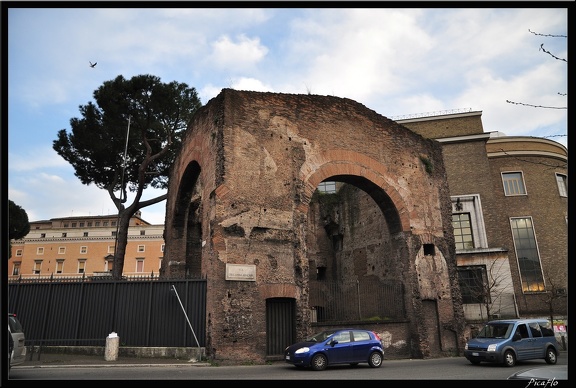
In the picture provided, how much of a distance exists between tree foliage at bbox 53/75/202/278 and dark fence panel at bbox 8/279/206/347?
27.9 ft

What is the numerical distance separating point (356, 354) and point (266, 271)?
3.15 meters

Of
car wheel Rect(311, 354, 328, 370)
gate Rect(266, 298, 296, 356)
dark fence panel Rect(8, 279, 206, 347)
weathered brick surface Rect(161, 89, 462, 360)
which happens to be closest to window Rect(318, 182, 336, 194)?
weathered brick surface Rect(161, 89, 462, 360)

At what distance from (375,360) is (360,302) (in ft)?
15.3

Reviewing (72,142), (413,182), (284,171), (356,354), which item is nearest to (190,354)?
(356,354)

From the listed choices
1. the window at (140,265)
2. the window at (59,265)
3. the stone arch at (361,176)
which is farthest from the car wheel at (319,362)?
the window at (59,265)

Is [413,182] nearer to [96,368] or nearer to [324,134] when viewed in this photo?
[324,134]

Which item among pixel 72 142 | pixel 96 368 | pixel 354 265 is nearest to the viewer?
pixel 96 368

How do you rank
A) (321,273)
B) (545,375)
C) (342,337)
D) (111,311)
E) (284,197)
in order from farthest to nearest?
(321,273), (284,197), (111,311), (342,337), (545,375)

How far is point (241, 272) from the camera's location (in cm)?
1088

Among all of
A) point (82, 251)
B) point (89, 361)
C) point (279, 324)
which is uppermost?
point (82, 251)

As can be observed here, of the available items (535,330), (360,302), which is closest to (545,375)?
(535,330)

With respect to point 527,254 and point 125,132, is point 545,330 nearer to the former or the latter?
point 527,254

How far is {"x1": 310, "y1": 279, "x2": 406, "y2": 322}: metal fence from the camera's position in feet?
44.5

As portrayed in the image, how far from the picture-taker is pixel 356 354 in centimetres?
967
